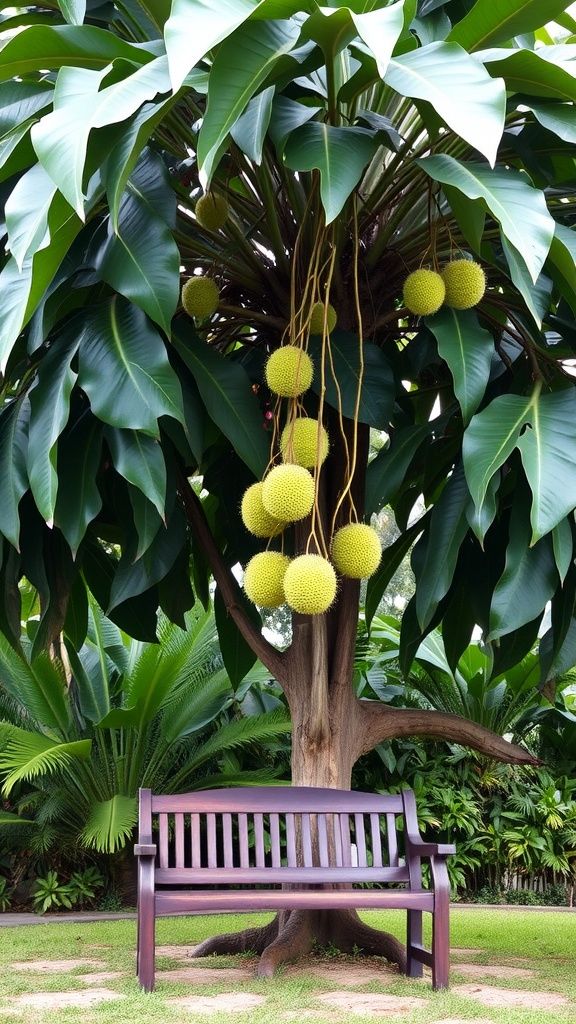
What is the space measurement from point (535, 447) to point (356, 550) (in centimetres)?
62

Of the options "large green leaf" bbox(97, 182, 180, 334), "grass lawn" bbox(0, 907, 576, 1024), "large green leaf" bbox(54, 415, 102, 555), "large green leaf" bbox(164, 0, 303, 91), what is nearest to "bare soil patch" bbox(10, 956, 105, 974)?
"grass lawn" bbox(0, 907, 576, 1024)

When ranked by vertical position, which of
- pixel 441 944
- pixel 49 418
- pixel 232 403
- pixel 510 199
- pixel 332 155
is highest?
pixel 332 155

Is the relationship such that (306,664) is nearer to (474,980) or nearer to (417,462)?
(417,462)

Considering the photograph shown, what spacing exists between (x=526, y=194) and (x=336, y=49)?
58cm

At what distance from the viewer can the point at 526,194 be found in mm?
2367

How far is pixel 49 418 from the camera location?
2.72 metres

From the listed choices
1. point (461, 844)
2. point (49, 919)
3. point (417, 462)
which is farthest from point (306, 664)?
point (461, 844)

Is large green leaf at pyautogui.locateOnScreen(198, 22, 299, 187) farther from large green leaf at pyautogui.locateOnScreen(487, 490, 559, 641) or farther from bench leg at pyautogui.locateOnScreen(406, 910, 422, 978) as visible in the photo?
bench leg at pyautogui.locateOnScreen(406, 910, 422, 978)

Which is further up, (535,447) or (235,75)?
(235,75)

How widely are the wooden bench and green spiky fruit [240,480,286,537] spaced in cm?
104

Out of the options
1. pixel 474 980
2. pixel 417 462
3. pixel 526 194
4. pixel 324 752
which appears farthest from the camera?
pixel 417 462

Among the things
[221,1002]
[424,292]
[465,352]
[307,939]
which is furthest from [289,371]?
[307,939]

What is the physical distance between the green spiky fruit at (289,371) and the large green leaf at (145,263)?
0.30 m

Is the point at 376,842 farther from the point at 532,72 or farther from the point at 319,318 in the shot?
the point at 532,72
